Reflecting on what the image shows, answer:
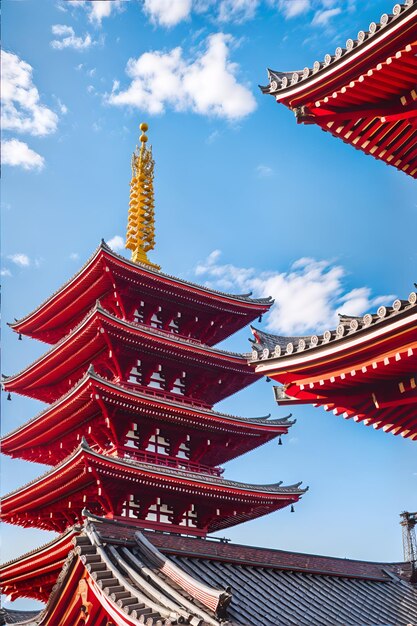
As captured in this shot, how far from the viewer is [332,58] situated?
1019 centimetres

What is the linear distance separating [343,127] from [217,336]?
57.8 feet

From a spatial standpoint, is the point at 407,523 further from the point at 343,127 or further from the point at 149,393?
the point at 343,127

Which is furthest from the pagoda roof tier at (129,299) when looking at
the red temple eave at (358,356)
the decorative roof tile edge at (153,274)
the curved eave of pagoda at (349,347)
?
the red temple eave at (358,356)

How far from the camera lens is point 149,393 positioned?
23.5 m

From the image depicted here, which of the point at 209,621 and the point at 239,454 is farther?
the point at 239,454

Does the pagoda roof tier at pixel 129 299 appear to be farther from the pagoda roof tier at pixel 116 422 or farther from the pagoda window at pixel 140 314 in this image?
the pagoda roof tier at pixel 116 422

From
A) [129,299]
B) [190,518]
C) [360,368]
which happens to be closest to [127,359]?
[129,299]

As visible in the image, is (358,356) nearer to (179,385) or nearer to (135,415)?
(135,415)

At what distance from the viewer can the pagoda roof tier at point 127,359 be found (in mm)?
22734

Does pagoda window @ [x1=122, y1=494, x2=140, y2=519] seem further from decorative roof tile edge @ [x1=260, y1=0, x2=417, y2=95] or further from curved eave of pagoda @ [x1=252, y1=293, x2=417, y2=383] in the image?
decorative roof tile edge @ [x1=260, y1=0, x2=417, y2=95]

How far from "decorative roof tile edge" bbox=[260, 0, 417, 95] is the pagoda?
12.0 metres

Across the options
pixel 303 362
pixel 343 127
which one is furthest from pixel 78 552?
pixel 343 127

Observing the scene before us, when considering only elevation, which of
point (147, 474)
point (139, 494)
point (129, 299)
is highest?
point (129, 299)

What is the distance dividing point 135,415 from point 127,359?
7.31ft
